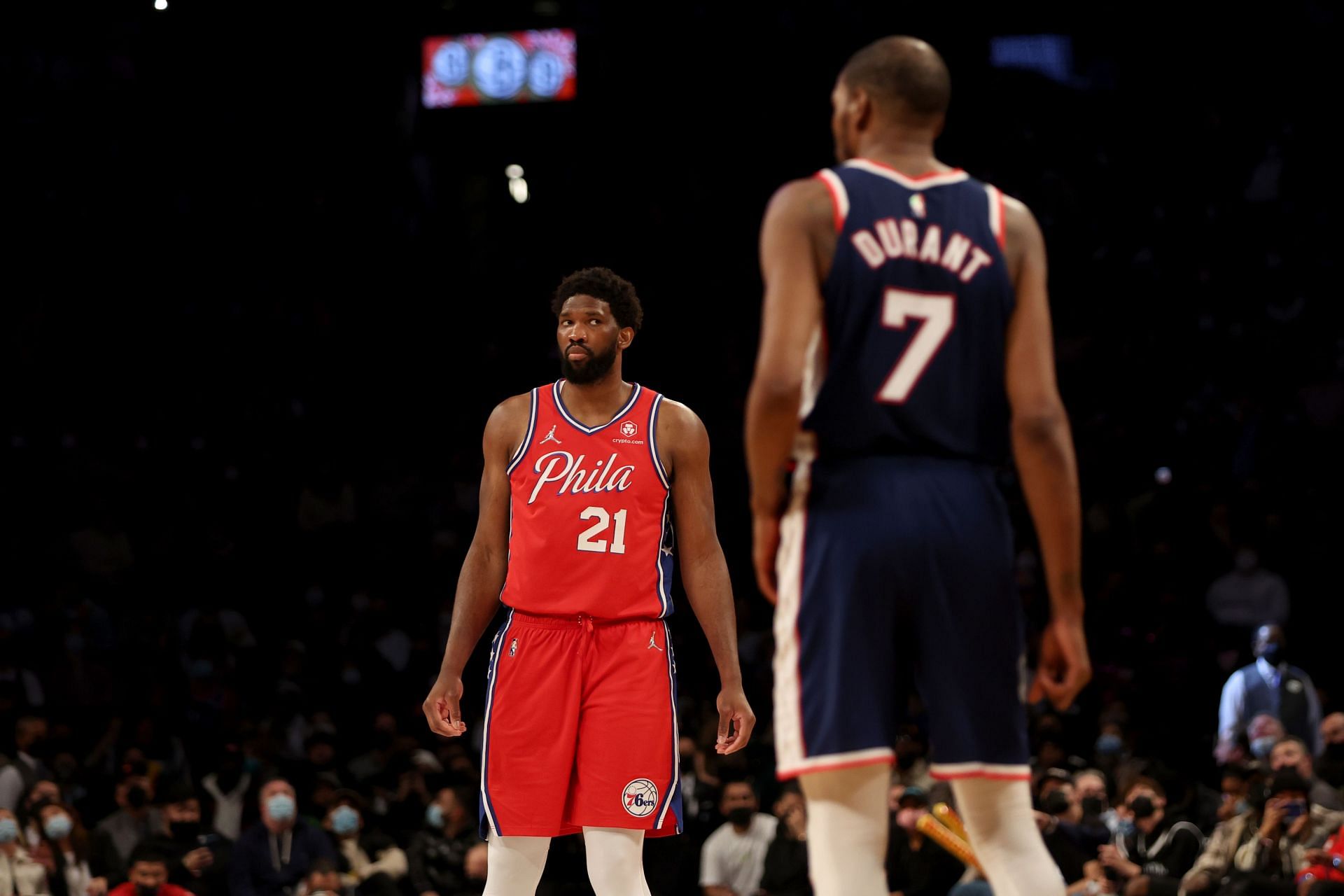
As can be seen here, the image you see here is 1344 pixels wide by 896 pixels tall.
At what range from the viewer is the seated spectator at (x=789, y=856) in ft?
35.6

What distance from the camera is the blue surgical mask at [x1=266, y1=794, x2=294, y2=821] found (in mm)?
11258

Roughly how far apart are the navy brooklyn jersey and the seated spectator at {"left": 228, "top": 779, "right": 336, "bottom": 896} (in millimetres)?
8530

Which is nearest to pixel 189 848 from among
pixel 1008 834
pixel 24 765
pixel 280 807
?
pixel 280 807

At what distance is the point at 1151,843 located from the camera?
35.9ft

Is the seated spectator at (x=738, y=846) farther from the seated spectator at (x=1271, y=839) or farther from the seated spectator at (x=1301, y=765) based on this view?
the seated spectator at (x=1301, y=765)

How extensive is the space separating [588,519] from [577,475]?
162 millimetres

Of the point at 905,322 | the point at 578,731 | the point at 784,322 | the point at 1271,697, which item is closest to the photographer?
the point at 784,322

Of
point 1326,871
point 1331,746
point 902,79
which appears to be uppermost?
point 902,79

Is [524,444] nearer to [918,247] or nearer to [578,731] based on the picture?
[578,731]

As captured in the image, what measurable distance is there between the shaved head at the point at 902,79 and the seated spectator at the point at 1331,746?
A: 29.2ft

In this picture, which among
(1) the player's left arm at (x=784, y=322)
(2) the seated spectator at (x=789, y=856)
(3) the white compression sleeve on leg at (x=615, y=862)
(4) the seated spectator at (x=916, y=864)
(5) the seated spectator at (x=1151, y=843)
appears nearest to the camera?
(1) the player's left arm at (x=784, y=322)

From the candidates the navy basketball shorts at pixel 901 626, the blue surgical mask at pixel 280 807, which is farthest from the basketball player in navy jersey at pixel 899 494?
the blue surgical mask at pixel 280 807

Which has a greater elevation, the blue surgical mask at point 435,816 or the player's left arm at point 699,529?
the player's left arm at point 699,529

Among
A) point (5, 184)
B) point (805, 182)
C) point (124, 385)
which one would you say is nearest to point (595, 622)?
point (805, 182)
